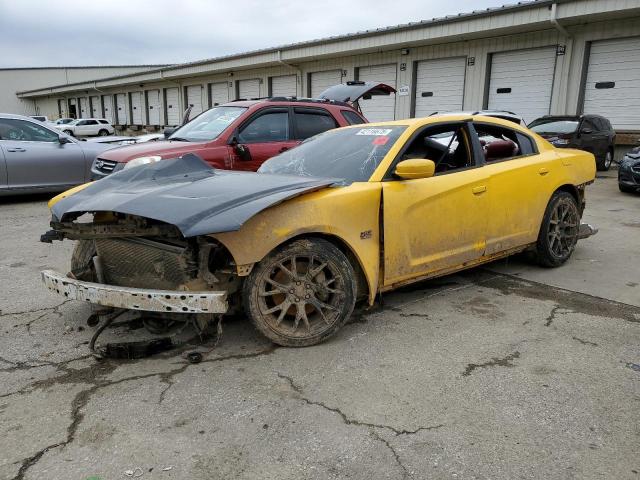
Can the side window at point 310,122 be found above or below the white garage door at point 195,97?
below

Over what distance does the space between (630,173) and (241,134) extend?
7864 mm

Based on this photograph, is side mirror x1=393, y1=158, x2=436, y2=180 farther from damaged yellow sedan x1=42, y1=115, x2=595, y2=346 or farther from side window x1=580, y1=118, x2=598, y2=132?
side window x1=580, y1=118, x2=598, y2=132

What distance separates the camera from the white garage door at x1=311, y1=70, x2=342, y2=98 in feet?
72.2

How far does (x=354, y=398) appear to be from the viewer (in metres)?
2.79

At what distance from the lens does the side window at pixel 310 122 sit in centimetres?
768


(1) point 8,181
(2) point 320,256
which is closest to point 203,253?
(2) point 320,256

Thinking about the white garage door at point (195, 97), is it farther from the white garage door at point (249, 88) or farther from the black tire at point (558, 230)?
the black tire at point (558, 230)

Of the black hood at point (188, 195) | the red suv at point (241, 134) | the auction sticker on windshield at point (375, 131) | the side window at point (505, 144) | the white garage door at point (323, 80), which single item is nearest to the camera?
the black hood at point (188, 195)

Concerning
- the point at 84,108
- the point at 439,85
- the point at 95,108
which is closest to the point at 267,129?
the point at 439,85

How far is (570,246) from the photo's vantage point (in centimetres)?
543

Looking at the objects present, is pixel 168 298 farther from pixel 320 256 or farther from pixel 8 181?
pixel 8 181

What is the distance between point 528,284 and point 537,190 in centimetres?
89

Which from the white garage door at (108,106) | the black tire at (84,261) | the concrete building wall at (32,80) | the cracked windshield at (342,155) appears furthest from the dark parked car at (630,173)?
the concrete building wall at (32,80)

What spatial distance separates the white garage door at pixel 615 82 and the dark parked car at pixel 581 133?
1.04 meters
